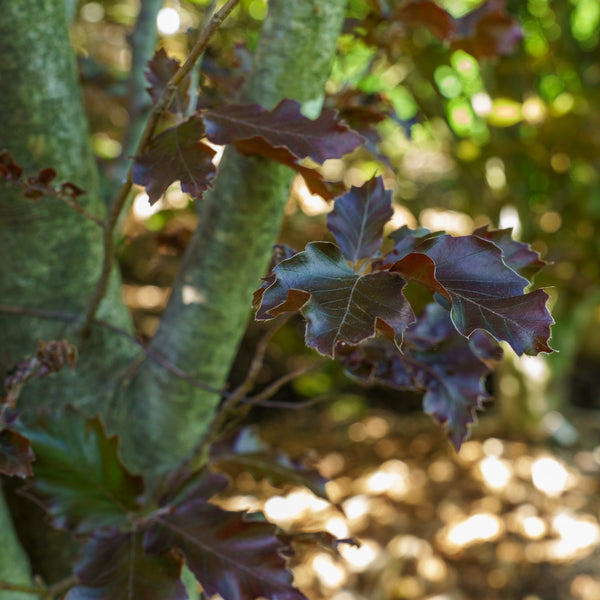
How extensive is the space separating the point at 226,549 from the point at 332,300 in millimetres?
355

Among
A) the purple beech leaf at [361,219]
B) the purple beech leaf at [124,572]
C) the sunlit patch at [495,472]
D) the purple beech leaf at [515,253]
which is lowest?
the sunlit patch at [495,472]

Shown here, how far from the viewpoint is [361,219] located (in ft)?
1.97

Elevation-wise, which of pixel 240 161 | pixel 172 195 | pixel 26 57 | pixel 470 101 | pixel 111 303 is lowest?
pixel 172 195

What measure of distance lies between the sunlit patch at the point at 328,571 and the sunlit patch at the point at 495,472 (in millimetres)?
671

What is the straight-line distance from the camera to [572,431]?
2.29m

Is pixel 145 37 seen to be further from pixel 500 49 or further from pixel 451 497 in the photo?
pixel 451 497

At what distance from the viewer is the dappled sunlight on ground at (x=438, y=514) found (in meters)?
1.66

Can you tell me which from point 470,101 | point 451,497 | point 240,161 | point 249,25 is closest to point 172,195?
point 249,25

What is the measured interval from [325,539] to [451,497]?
1490mm

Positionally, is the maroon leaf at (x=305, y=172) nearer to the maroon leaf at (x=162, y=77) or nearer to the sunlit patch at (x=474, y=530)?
the maroon leaf at (x=162, y=77)

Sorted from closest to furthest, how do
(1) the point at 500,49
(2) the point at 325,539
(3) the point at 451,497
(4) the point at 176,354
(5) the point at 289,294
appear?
(5) the point at 289,294 → (2) the point at 325,539 → (4) the point at 176,354 → (1) the point at 500,49 → (3) the point at 451,497

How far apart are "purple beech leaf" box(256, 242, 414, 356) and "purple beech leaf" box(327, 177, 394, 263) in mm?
117

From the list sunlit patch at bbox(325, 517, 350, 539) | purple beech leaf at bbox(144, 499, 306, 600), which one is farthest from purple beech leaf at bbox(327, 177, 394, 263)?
sunlit patch at bbox(325, 517, 350, 539)

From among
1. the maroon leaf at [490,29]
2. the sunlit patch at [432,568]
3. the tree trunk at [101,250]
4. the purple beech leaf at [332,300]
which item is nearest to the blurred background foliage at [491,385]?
the sunlit patch at [432,568]
